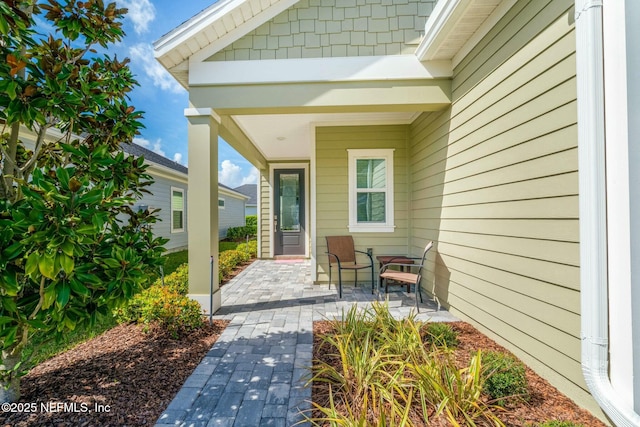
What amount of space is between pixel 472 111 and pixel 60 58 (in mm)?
3590

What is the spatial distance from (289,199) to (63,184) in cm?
617

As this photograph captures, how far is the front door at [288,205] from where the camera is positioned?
297 inches

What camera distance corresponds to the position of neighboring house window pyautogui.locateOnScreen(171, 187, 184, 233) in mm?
9719

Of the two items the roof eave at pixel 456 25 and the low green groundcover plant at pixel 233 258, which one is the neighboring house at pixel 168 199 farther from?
the roof eave at pixel 456 25

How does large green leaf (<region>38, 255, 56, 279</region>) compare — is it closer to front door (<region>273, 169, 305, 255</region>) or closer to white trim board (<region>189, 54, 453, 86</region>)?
white trim board (<region>189, 54, 453, 86</region>)

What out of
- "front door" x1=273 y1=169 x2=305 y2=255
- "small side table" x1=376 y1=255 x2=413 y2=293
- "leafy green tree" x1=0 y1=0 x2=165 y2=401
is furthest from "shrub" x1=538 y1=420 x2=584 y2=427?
"front door" x1=273 y1=169 x2=305 y2=255

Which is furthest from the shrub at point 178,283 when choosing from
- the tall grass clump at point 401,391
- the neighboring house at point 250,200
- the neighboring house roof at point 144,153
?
the neighboring house at point 250,200

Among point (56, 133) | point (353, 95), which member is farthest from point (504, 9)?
point (56, 133)

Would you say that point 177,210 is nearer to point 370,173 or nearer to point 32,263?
point 370,173

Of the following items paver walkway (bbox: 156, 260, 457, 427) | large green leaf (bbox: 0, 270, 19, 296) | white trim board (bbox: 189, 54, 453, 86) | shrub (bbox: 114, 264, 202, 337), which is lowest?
paver walkway (bbox: 156, 260, 457, 427)

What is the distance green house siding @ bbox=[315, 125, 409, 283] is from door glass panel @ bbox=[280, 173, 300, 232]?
2.50 m

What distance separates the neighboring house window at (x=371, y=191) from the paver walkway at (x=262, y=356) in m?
1.16

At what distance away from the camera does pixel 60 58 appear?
1.77m

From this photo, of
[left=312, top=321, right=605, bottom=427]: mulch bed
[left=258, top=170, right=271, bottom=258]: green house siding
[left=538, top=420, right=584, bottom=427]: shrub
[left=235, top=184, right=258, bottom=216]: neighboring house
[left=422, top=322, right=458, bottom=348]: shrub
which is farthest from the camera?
[left=235, top=184, right=258, bottom=216]: neighboring house
